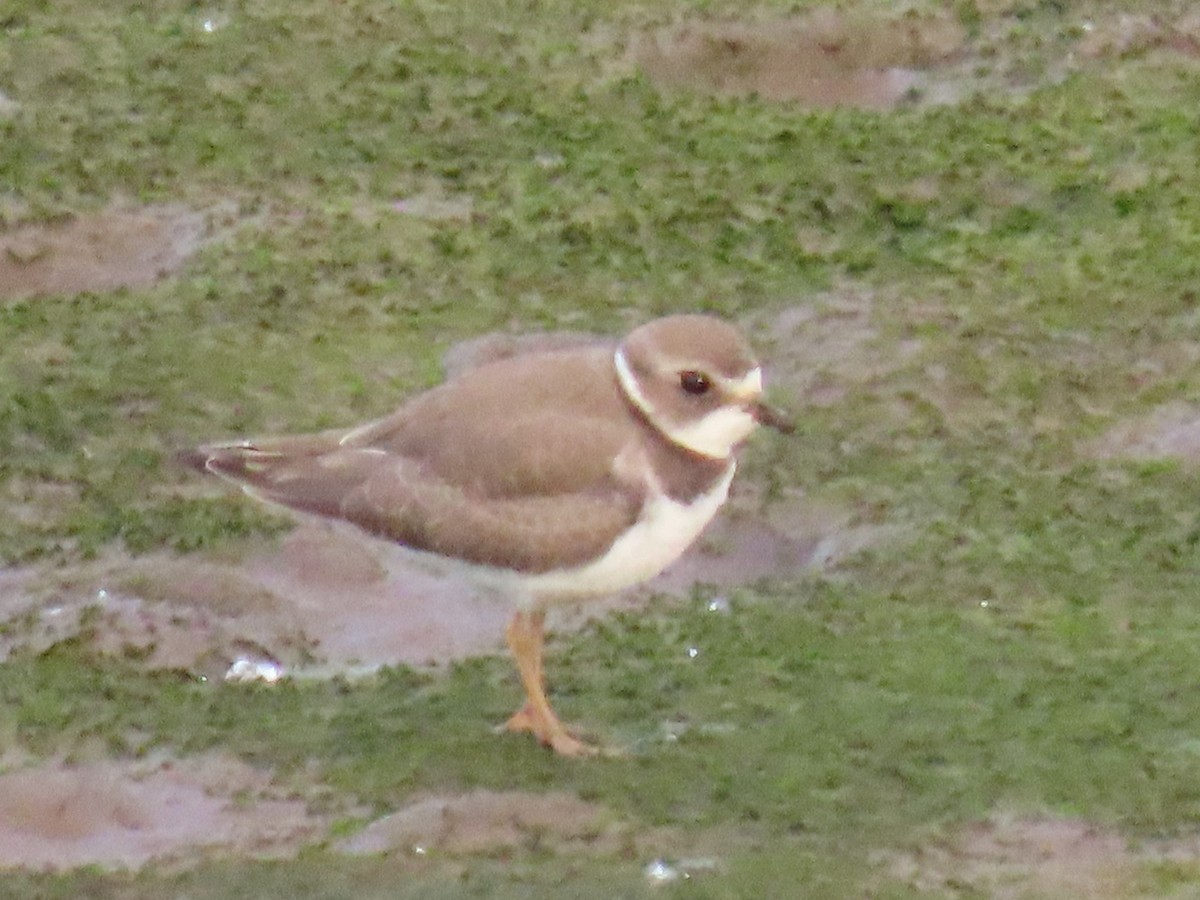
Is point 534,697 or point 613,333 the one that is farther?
point 613,333

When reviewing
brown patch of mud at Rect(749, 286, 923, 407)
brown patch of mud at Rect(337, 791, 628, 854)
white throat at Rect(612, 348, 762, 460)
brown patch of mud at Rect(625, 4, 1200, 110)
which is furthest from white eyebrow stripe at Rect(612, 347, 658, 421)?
brown patch of mud at Rect(625, 4, 1200, 110)

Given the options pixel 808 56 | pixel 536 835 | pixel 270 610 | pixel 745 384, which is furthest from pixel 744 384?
pixel 808 56

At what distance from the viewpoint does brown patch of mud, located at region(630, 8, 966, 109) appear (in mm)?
8547

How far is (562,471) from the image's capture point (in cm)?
491

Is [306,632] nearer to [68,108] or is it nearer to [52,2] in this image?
[68,108]

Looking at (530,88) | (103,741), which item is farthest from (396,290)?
(103,741)

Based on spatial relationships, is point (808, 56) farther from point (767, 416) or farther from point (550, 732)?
point (550, 732)

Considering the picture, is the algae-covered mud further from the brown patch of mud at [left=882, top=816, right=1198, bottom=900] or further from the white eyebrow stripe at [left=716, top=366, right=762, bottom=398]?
the white eyebrow stripe at [left=716, top=366, right=762, bottom=398]

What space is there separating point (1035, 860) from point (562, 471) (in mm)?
1341

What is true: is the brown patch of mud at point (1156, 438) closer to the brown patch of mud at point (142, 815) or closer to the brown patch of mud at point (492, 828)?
the brown patch of mud at point (492, 828)

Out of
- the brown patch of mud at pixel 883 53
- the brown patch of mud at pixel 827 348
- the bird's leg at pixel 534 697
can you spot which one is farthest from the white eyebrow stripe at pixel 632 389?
the brown patch of mud at pixel 883 53

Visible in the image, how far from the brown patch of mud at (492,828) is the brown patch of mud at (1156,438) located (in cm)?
231

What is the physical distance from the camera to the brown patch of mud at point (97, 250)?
23.9 ft

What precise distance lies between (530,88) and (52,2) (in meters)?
2.17
